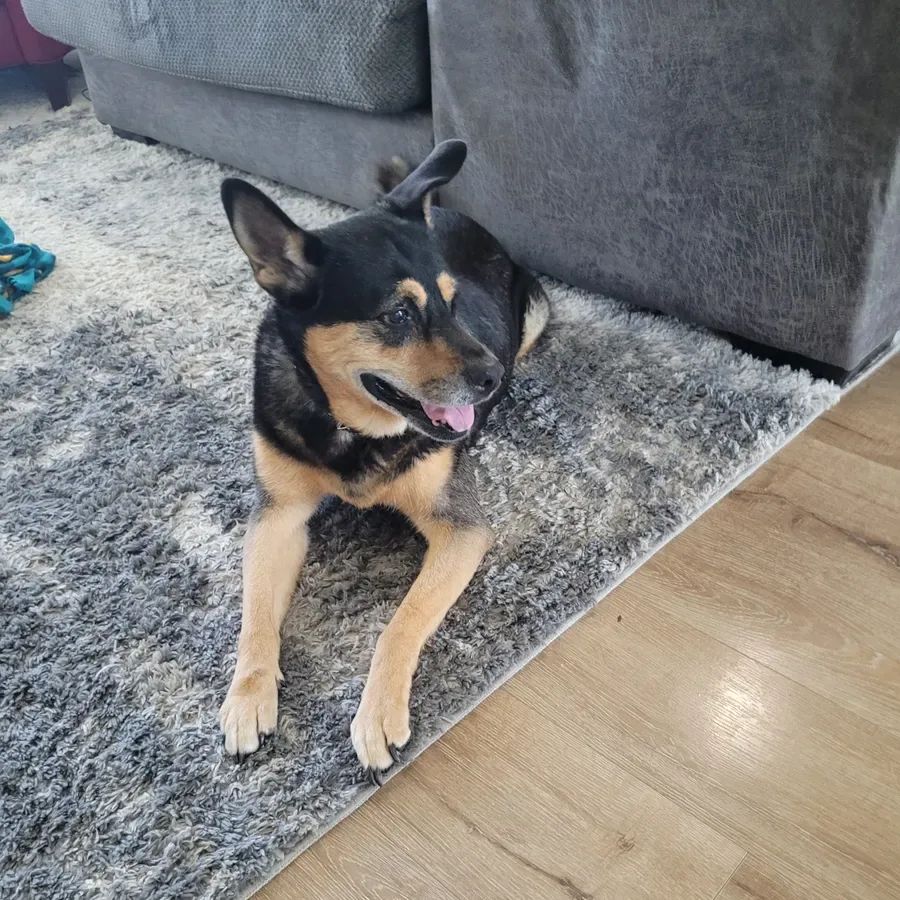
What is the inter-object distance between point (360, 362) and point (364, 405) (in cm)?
9

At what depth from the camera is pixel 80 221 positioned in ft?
9.55

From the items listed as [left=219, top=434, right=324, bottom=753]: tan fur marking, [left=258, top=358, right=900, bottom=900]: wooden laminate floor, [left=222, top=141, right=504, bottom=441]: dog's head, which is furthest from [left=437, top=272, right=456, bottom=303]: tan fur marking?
[left=258, top=358, right=900, bottom=900]: wooden laminate floor

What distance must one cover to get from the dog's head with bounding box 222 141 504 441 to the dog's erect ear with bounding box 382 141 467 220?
0.09 metres

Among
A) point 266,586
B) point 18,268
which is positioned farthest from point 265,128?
point 266,586

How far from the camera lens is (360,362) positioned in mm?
1356

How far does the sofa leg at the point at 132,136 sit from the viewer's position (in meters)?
3.61

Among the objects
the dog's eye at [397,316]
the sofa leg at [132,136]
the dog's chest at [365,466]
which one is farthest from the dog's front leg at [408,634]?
the sofa leg at [132,136]

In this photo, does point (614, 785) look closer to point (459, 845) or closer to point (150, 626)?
point (459, 845)

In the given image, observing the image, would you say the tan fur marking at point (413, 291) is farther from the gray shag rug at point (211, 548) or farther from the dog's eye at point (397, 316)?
the gray shag rug at point (211, 548)

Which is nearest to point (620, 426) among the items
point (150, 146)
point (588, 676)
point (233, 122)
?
point (588, 676)

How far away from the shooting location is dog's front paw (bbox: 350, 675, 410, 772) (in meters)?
1.12

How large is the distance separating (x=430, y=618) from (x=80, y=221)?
2347mm

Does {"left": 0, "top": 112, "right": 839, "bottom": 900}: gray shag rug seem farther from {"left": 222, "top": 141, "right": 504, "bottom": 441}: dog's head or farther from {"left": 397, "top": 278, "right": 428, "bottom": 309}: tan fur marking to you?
{"left": 397, "top": 278, "right": 428, "bottom": 309}: tan fur marking

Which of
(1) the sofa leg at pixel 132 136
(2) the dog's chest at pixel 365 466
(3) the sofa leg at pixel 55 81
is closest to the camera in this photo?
(2) the dog's chest at pixel 365 466
